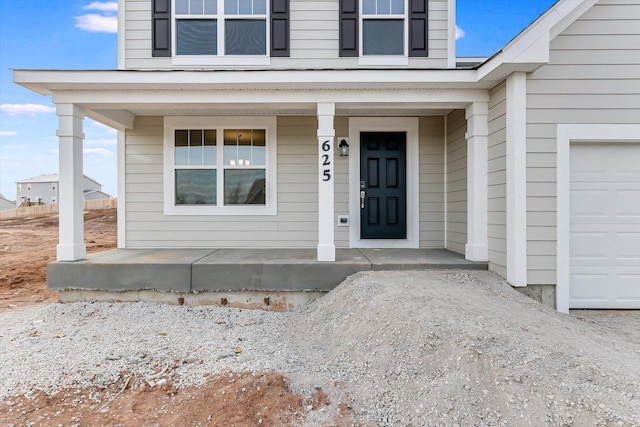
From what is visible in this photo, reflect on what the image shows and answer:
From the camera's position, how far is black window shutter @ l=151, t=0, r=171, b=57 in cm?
541

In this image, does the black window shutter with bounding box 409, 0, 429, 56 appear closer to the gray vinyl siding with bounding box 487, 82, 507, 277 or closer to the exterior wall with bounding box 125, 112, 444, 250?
the exterior wall with bounding box 125, 112, 444, 250

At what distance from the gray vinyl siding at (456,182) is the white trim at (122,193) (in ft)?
16.7

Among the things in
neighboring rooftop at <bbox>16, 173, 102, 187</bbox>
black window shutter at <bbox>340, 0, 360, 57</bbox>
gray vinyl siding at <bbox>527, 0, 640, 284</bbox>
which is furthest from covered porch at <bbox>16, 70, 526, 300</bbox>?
neighboring rooftop at <bbox>16, 173, 102, 187</bbox>

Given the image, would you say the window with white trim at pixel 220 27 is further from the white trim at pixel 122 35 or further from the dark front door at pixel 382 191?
the dark front door at pixel 382 191

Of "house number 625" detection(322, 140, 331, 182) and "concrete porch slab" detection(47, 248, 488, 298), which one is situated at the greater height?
"house number 625" detection(322, 140, 331, 182)

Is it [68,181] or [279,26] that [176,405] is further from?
[279,26]

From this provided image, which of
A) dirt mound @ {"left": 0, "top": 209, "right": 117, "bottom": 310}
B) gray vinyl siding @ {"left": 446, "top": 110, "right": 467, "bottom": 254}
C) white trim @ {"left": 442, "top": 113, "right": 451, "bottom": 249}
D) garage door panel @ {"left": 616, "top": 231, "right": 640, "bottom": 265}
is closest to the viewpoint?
garage door panel @ {"left": 616, "top": 231, "right": 640, "bottom": 265}

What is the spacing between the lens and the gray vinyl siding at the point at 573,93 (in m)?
3.86

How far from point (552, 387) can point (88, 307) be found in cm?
455

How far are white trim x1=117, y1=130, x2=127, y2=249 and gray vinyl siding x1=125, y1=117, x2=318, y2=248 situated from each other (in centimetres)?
6

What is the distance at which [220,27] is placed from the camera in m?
5.45

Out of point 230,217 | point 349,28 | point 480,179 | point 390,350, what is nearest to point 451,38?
Answer: point 349,28

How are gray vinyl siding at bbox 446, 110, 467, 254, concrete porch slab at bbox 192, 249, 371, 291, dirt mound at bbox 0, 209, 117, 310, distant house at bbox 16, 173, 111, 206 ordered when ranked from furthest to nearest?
distant house at bbox 16, 173, 111, 206 < dirt mound at bbox 0, 209, 117, 310 < gray vinyl siding at bbox 446, 110, 467, 254 < concrete porch slab at bbox 192, 249, 371, 291

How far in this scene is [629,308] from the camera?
398 cm
